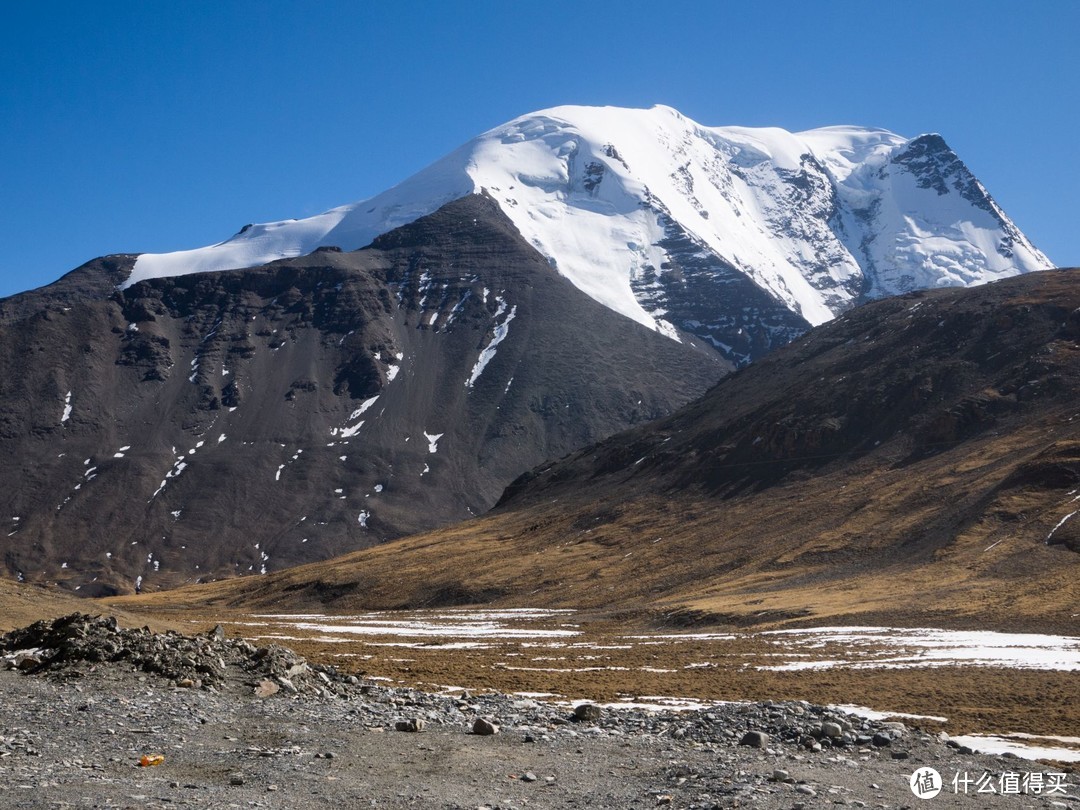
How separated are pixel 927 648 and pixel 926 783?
27.2m

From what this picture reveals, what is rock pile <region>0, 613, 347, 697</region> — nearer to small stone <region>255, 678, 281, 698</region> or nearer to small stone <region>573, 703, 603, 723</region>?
small stone <region>255, 678, 281, 698</region>

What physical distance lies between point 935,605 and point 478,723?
152 feet

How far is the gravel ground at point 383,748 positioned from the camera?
16750 millimetres

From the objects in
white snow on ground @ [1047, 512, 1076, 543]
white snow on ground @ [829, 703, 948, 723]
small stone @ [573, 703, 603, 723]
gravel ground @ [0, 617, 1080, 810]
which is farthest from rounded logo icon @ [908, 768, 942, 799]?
white snow on ground @ [1047, 512, 1076, 543]

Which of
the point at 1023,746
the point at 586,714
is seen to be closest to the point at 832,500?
the point at 1023,746

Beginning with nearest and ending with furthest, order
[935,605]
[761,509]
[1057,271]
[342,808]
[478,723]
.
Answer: [342,808] → [478,723] → [935,605] → [761,509] → [1057,271]

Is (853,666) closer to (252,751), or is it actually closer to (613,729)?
(613,729)

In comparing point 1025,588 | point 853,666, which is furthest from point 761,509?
point 853,666

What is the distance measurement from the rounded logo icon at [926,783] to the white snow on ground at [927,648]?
62.6 ft

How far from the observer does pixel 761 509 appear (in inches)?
4481

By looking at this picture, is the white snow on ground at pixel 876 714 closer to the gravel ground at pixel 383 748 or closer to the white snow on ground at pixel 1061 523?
the gravel ground at pixel 383 748

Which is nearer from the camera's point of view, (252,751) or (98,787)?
(98,787)

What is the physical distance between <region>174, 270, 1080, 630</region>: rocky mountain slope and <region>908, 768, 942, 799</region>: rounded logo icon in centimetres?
3573

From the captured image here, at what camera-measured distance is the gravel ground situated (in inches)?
659
